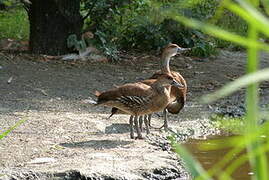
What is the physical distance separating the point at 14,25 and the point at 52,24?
15.5 ft

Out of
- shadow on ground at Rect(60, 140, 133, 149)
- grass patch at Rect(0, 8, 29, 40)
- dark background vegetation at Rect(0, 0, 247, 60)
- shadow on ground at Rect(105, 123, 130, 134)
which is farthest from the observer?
grass patch at Rect(0, 8, 29, 40)

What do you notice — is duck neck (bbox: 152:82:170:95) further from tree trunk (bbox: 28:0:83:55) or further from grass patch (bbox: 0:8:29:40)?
grass patch (bbox: 0:8:29:40)

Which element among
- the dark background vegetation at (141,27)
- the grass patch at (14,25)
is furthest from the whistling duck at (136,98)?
the grass patch at (14,25)

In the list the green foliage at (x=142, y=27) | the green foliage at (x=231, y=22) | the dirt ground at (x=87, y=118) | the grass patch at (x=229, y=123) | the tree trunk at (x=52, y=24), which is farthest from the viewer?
the green foliage at (x=142, y=27)

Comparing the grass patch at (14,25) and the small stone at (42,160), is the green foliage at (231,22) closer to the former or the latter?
Result: the grass patch at (14,25)

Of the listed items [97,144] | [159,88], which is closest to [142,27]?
[159,88]

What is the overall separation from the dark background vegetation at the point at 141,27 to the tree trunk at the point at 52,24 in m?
0.09

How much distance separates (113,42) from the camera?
15172 mm

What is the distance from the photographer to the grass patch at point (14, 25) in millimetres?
16709

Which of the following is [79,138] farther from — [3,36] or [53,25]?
[3,36]

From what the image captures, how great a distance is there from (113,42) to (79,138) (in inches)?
303

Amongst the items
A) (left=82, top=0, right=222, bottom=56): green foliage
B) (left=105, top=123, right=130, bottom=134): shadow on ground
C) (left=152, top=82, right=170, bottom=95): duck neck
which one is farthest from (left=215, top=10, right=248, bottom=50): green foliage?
(left=152, top=82, right=170, bottom=95): duck neck

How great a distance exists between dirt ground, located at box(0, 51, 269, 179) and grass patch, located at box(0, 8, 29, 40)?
127 inches

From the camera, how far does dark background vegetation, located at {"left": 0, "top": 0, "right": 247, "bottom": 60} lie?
550 inches
